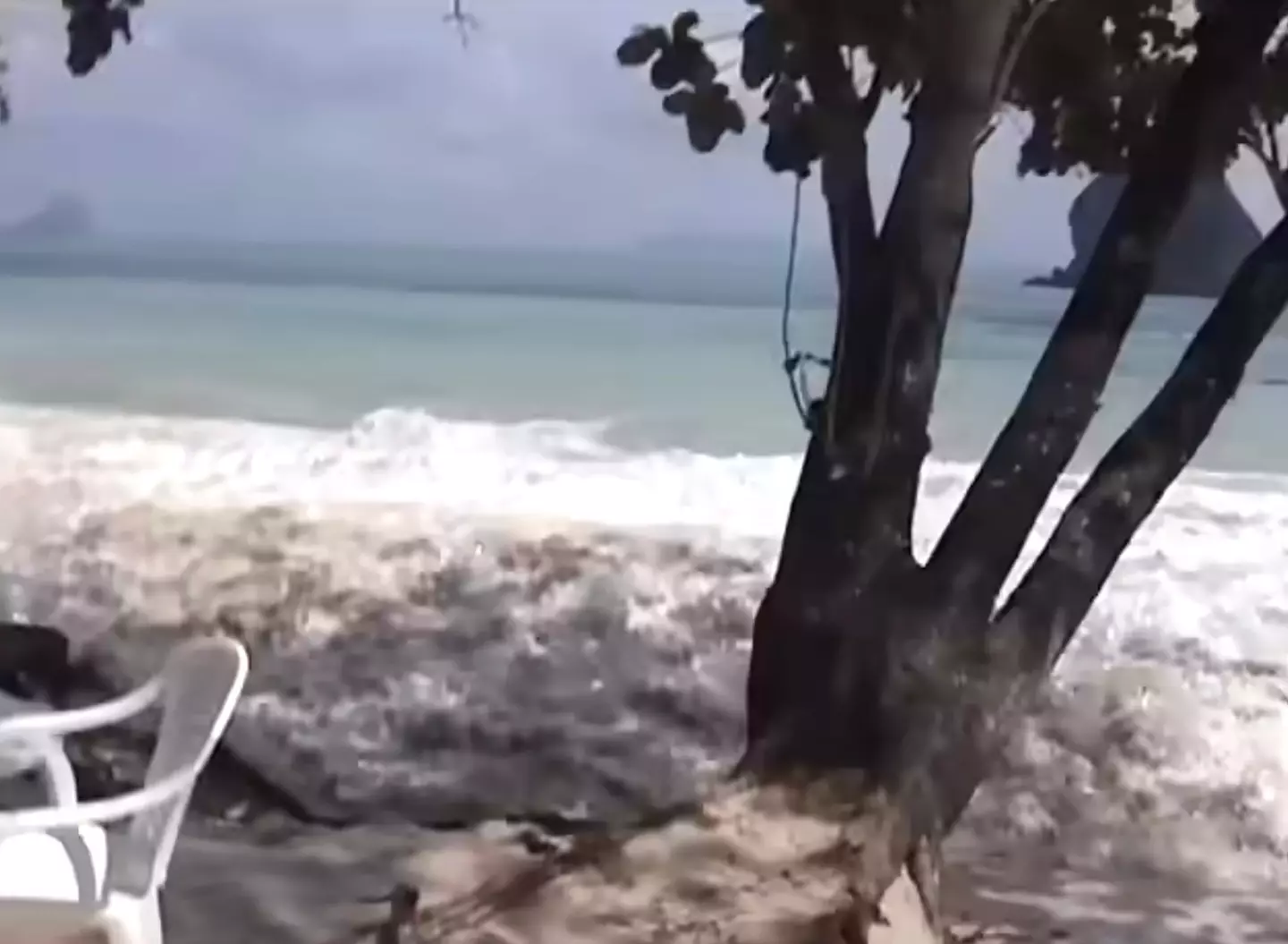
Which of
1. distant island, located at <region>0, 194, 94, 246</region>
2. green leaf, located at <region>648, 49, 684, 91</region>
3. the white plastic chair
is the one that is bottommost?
the white plastic chair

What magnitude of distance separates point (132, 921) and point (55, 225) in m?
0.81

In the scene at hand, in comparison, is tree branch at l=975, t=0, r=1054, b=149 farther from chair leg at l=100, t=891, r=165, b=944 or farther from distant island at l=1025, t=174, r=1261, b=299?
chair leg at l=100, t=891, r=165, b=944

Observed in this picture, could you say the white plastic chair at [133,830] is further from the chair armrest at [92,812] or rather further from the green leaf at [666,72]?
the green leaf at [666,72]

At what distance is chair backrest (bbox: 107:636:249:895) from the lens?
1787 millimetres

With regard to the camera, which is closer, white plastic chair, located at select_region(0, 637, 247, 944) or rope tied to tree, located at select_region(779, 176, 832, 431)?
white plastic chair, located at select_region(0, 637, 247, 944)

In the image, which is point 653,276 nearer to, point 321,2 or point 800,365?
point 800,365

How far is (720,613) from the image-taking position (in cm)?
194

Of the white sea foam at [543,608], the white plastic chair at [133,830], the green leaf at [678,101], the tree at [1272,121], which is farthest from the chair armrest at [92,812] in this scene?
the tree at [1272,121]

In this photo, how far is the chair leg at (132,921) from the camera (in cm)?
168

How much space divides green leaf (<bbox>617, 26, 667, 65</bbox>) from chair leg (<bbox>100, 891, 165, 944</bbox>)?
3.23 ft

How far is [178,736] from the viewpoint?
73.1 inches

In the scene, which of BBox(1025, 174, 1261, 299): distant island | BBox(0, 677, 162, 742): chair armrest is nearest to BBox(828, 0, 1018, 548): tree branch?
BBox(1025, 174, 1261, 299): distant island

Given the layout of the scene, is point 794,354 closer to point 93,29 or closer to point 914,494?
point 914,494

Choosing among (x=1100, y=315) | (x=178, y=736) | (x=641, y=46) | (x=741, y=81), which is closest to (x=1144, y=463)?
(x=1100, y=315)
